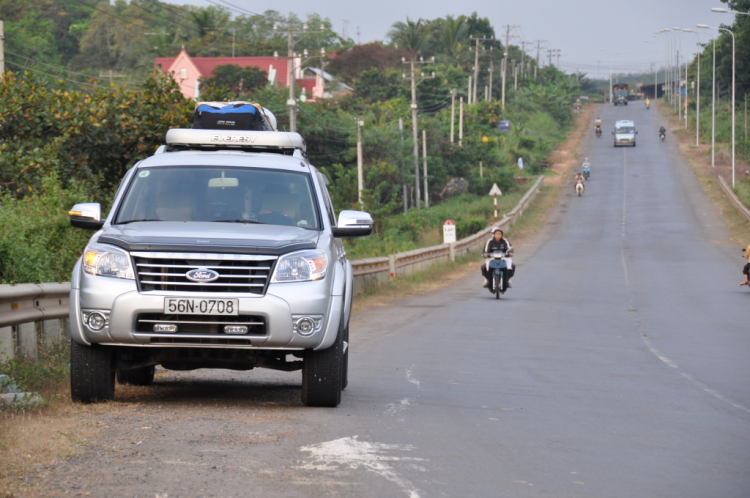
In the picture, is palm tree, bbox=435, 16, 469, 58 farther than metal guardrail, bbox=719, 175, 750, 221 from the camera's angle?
Yes

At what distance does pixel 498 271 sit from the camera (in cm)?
2458

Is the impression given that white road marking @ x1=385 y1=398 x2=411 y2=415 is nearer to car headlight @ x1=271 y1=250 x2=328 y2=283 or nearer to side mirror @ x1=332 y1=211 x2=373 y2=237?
car headlight @ x1=271 y1=250 x2=328 y2=283

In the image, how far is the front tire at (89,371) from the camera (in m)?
7.74

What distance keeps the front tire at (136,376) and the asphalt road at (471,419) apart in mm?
317

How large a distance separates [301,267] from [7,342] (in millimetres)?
3885

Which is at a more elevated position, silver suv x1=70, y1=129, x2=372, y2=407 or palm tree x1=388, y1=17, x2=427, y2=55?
palm tree x1=388, y1=17, x2=427, y2=55

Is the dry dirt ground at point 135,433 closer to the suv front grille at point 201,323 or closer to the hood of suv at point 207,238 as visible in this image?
the suv front grille at point 201,323

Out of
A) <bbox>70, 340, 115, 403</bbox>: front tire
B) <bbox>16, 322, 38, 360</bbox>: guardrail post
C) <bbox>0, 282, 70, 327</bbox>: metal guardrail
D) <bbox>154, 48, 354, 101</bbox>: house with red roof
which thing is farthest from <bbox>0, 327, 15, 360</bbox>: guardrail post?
<bbox>154, 48, 354, 101</bbox>: house with red roof

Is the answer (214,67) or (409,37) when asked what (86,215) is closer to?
(214,67)

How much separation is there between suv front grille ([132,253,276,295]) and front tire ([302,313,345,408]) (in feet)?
2.68

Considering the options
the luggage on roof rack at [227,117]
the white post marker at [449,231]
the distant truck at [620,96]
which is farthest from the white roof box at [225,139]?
the distant truck at [620,96]

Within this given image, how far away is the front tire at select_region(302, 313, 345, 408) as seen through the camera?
7.96 metres

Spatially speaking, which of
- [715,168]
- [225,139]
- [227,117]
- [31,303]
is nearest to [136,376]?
[31,303]

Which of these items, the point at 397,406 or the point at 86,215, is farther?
the point at 397,406
